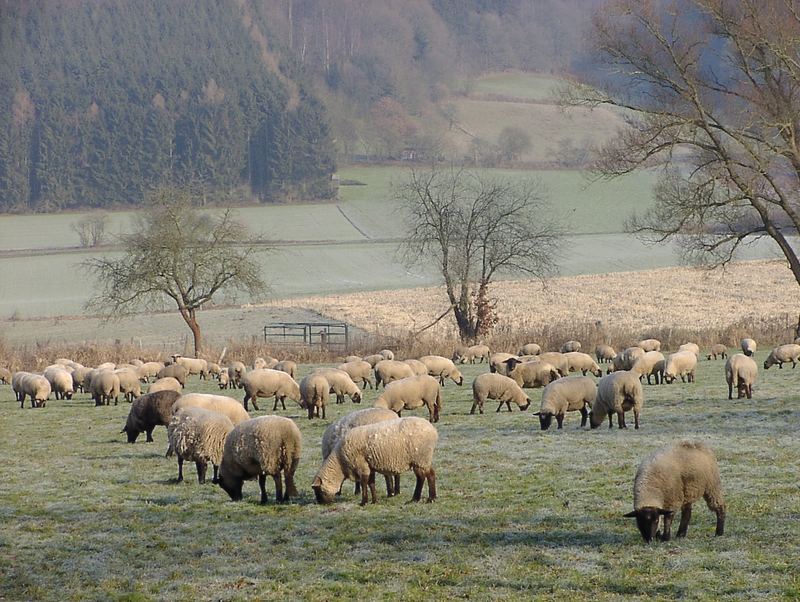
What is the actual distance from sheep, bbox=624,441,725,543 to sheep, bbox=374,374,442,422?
850 centimetres

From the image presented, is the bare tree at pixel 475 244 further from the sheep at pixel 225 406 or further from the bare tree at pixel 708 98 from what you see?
the sheep at pixel 225 406

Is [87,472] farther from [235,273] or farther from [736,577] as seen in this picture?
[235,273]

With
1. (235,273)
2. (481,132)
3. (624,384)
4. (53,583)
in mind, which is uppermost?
(481,132)

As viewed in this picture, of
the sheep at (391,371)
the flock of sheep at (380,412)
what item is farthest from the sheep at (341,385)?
the sheep at (391,371)

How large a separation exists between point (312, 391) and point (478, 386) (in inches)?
134

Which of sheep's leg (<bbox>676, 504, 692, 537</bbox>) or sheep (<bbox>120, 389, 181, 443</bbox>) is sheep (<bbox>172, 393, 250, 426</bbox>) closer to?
sheep (<bbox>120, 389, 181, 443</bbox>)

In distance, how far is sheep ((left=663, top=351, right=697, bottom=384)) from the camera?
83.0 ft

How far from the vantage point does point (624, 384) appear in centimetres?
1758

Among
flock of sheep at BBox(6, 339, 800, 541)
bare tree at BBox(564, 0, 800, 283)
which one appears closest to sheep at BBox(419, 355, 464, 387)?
flock of sheep at BBox(6, 339, 800, 541)

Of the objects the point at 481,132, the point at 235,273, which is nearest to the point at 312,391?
the point at 235,273

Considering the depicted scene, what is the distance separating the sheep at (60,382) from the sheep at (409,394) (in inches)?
513

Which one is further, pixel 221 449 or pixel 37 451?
pixel 37 451

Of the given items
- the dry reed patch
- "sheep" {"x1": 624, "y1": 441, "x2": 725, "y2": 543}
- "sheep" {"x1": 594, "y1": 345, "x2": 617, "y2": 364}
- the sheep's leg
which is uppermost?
the dry reed patch

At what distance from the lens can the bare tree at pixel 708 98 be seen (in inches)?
1302
